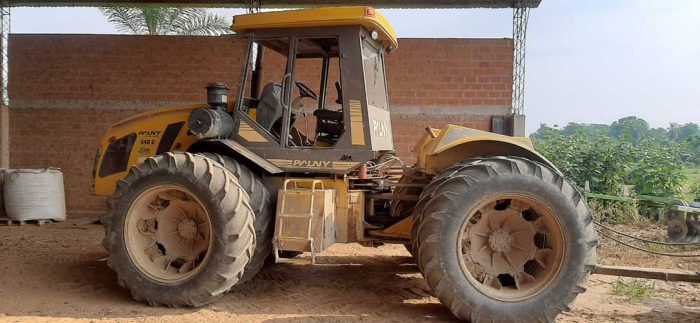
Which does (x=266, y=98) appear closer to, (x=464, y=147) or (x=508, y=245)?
(x=464, y=147)

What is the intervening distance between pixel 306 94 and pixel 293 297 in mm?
2131

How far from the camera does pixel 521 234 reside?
5.11m

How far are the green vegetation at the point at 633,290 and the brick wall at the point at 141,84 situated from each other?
455cm

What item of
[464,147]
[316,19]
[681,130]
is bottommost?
[464,147]

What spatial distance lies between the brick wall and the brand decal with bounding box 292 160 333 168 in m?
5.10

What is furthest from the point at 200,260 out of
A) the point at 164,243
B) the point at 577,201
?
the point at 577,201

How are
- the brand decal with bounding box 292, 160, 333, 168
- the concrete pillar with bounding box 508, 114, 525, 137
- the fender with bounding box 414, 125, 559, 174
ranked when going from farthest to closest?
1. the concrete pillar with bounding box 508, 114, 525, 137
2. the brand decal with bounding box 292, 160, 333, 168
3. the fender with bounding box 414, 125, 559, 174

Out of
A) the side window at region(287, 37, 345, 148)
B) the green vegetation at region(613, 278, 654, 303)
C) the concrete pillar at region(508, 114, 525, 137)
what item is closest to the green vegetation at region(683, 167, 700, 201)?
the concrete pillar at region(508, 114, 525, 137)

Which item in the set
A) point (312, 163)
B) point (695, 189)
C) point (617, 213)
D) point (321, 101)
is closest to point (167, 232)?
point (312, 163)

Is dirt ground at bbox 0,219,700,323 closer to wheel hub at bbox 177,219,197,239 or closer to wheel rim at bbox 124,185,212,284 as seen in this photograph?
wheel rim at bbox 124,185,212,284

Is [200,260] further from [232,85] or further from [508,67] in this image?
[508,67]

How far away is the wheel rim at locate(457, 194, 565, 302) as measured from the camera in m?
4.99

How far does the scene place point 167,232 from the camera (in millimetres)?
5500

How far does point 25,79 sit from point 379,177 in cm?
831
